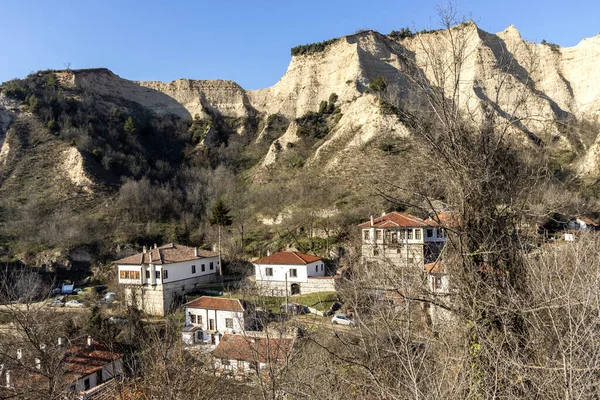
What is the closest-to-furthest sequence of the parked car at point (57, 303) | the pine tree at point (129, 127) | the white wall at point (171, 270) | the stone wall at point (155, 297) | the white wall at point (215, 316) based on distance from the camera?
the white wall at point (215, 316), the parked car at point (57, 303), the stone wall at point (155, 297), the white wall at point (171, 270), the pine tree at point (129, 127)

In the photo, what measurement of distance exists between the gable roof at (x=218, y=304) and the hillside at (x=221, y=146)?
997 centimetres

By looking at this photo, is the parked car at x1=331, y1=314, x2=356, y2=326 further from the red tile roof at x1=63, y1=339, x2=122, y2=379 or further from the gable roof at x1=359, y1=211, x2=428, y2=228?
the red tile roof at x1=63, y1=339, x2=122, y2=379

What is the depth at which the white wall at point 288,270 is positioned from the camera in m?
25.5

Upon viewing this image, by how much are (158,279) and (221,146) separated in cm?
3491

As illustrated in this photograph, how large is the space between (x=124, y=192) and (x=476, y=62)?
156ft

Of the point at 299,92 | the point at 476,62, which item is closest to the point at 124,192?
the point at 299,92

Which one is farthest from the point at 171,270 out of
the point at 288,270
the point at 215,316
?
the point at 288,270

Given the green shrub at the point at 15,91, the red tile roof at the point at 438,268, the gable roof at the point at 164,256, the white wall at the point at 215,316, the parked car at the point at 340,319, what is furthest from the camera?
the green shrub at the point at 15,91

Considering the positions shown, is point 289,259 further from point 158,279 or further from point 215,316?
point 158,279

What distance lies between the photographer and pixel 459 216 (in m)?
3.91

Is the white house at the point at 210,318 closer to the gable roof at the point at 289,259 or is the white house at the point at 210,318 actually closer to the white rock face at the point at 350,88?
the gable roof at the point at 289,259

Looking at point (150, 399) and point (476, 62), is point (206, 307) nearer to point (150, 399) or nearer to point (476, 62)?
point (150, 399)

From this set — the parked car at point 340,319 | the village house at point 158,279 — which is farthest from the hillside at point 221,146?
the parked car at point 340,319

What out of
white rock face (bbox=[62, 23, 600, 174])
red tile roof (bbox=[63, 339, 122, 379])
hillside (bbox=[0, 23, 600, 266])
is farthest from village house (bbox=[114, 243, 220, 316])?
white rock face (bbox=[62, 23, 600, 174])
